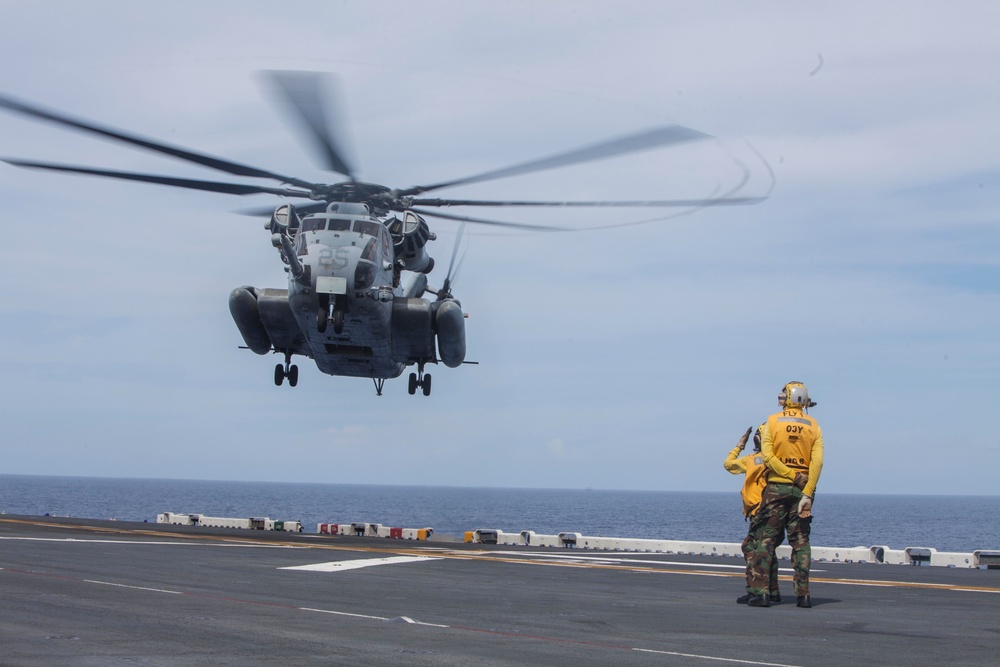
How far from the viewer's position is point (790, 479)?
1198 centimetres

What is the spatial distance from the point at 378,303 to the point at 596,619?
16.5 metres

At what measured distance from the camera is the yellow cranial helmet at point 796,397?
12.2 metres

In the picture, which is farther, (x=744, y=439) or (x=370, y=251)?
(x=370, y=251)

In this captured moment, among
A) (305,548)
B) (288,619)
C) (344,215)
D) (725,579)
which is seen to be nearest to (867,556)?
(725,579)

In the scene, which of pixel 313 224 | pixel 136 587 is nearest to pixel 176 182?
pixel 313 224

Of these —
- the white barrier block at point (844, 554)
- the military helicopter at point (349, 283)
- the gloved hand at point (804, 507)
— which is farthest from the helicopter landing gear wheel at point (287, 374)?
the gloved hand at point (804, 507)

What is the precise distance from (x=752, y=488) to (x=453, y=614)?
425 centimetres

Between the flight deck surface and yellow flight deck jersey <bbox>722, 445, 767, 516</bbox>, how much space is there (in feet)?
3.92

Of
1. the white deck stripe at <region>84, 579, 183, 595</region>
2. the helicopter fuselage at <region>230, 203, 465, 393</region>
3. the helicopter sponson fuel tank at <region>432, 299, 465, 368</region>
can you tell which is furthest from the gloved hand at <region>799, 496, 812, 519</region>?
the helicopter sponson fuel tank at <region>432, 299, 465, 368</region>

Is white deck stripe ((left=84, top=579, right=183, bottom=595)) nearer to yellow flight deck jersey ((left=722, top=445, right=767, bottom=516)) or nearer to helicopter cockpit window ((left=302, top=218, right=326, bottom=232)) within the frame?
yellow flight deck jersey ((left=722, top=445, right=767, bottom=516))

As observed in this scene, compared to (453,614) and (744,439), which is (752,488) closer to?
(744,439)

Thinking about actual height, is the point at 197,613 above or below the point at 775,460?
below

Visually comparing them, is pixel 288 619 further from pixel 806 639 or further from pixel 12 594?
pixel 806 639

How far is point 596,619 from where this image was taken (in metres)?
10.3
